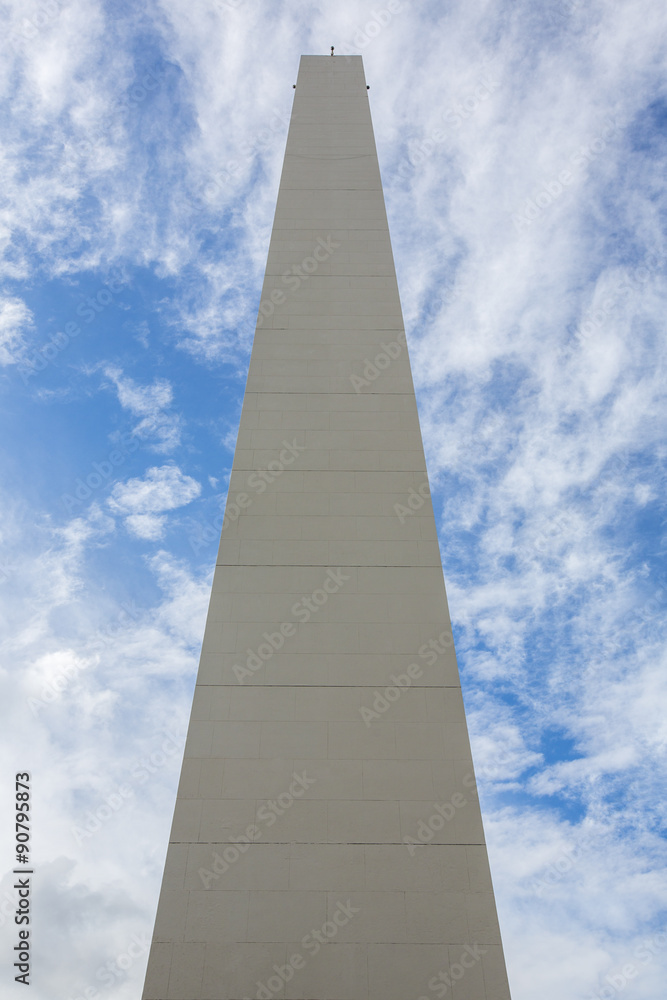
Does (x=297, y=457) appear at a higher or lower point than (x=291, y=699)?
higher

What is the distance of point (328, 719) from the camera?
34.3 feet

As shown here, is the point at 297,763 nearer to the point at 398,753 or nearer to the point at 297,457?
the point at 398,753

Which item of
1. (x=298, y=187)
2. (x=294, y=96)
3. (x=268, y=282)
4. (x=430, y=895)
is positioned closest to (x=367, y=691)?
(x=430, y=895)

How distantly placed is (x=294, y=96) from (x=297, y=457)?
1301 cm

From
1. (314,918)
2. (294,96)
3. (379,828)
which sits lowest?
(314,918)

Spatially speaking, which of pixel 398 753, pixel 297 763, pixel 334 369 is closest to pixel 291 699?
pixel 297 763

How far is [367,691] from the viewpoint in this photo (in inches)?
422

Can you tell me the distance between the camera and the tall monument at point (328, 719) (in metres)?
8.77

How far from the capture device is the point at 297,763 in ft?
33.0

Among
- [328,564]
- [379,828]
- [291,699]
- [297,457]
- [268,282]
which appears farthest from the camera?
[268,282]

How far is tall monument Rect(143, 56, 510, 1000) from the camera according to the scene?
345 inches

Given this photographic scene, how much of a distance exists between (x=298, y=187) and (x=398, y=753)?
45.2 ft

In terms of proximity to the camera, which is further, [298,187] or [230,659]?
[298,187]

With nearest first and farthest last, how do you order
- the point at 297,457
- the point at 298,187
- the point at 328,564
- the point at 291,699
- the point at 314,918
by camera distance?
the point at 314,918, the point at 291,699, the point at 328,564, the point at 297,457, the point at 298,187
